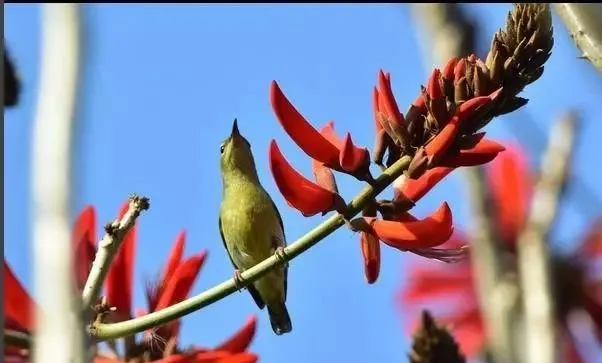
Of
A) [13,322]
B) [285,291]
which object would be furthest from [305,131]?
[285,291]

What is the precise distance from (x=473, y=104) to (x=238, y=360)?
48 cm

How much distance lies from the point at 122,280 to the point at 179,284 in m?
0.20

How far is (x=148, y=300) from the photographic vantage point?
1.69 m

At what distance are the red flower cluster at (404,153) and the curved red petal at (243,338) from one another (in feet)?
0.95

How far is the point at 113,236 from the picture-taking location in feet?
4.68

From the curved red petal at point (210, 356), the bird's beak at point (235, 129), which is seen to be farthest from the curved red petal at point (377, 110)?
the bird's beak at point (235, 129)

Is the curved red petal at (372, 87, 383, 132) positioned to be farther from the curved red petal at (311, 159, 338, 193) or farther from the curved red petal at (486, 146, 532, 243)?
the curved red petal at (486, 146, 532, 243)

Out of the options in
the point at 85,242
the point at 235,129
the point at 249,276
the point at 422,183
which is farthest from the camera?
the point at 235,129

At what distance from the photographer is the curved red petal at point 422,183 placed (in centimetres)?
150

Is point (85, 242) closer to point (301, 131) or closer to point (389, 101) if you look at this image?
point (301, 131)

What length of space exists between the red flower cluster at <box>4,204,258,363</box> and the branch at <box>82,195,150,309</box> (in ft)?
0.27

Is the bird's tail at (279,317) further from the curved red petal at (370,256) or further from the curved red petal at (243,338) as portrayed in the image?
the curved red petal at (370,256)

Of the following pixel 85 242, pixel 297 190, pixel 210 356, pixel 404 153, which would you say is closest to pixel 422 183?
pixel 404 153

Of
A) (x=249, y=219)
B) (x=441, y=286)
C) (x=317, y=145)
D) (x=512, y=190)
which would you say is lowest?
(x=317, y=145)
